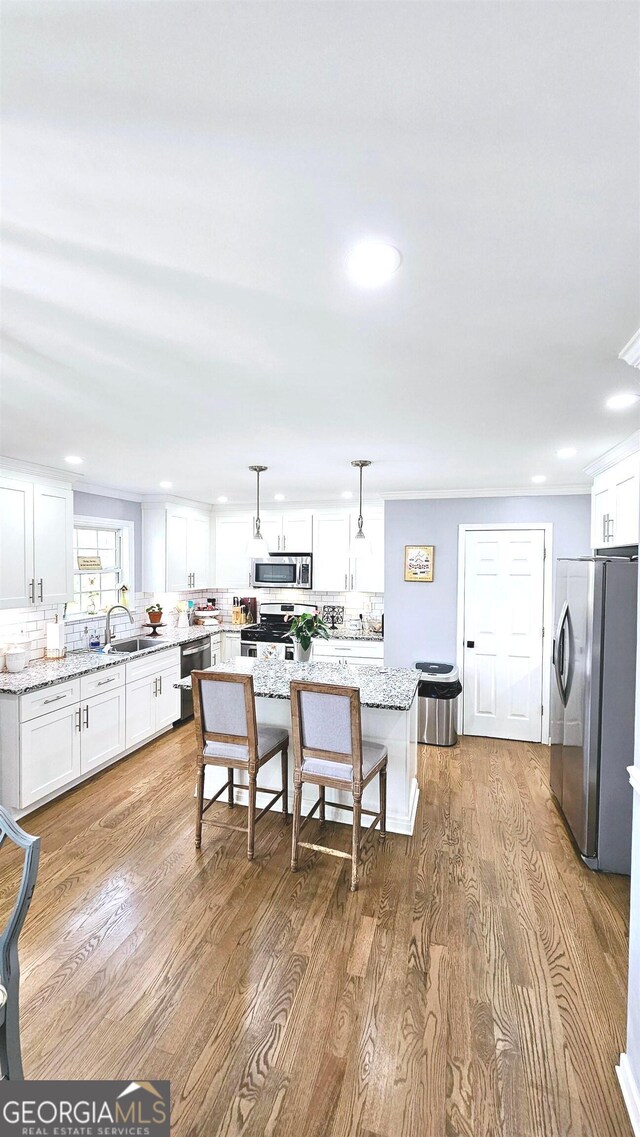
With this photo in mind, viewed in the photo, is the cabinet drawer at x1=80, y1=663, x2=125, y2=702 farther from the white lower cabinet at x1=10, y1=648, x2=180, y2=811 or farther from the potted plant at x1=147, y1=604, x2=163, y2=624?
the potted plant at x1=147, y1=604, x2=163, y2=624

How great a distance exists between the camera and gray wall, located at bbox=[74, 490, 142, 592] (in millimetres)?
4795

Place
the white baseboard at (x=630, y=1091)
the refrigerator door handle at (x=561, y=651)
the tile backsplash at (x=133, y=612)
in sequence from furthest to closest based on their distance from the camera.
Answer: the tile backsplash at (x=133, y=612), the refrigerator door handle at (x=561, y=651), the white baseboard at (x=630, y=1091)

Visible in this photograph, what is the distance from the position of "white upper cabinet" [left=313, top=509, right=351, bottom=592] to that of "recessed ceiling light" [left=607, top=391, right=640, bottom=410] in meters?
3.68

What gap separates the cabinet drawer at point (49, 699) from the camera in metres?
3.19

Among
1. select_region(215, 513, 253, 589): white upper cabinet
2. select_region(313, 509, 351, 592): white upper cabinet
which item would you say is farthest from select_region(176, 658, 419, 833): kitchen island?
select_region(215, 513, 253, 589): white upper cabinet

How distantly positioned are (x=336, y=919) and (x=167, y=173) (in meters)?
2.80

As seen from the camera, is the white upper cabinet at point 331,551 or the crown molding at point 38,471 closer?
the crown molding at point 38,471

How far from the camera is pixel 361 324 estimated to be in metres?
1.50

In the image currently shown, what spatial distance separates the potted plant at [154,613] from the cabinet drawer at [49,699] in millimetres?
1854

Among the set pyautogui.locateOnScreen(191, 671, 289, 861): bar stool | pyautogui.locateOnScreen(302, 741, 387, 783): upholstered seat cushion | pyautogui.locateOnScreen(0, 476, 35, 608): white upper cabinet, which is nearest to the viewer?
pyautogui.locateOnScreen(302, 741, 387, 783): upholstered seat cushion

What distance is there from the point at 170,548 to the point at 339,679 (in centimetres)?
315

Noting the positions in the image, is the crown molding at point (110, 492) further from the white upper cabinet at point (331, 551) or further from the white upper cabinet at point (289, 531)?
the white upper cabinet at point (331, 551)

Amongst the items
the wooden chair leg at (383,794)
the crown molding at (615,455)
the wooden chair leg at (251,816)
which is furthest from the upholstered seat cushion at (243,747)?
the crown molding at (615,455)

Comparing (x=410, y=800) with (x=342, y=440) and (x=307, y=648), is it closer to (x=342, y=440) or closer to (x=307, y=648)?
(x=307, y=648)
